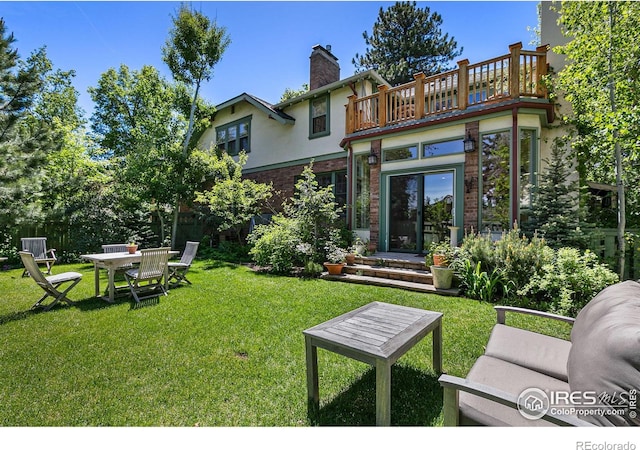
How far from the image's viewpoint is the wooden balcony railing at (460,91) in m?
6.64

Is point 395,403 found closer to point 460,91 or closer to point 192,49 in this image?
point 460,91

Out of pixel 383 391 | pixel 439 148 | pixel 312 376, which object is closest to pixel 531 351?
pixel 383 391

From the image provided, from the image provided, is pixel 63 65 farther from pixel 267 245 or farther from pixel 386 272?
pixel 386 272

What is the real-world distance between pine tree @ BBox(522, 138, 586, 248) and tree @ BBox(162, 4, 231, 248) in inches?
455

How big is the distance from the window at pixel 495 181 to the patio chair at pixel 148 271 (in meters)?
6.87

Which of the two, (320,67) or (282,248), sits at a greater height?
(320,67)

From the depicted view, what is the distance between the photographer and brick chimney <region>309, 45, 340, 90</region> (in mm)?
11969

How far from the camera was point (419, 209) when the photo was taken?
25.9 feet

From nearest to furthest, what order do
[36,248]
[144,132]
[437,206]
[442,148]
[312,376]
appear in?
[312,376] → [442,148] → [437,206] → [36,248] → [144,132]

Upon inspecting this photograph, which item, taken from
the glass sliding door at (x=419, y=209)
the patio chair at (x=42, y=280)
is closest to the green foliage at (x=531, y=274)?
the glass sliding door at (x=419, y=209)

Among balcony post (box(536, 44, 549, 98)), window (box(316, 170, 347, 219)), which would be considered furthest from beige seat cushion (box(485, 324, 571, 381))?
window (box(316, 170, 347, 219))

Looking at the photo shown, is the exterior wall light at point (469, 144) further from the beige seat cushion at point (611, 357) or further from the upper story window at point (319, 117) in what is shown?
the beige seat cushion at point (611, 357)

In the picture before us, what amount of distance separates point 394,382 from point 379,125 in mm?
7432

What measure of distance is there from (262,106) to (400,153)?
683 cm
